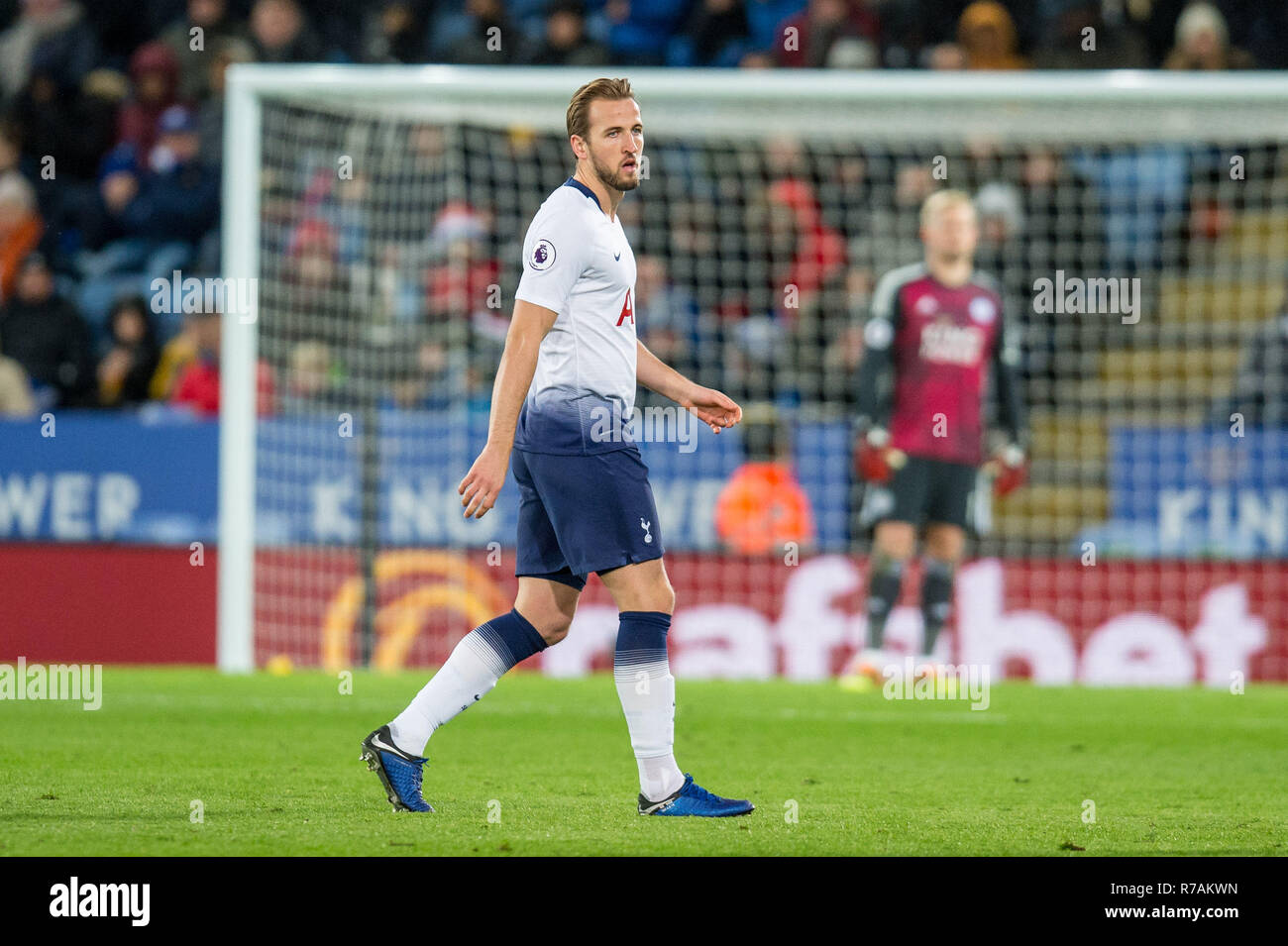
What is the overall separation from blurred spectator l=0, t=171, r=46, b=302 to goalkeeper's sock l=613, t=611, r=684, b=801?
9727 mm

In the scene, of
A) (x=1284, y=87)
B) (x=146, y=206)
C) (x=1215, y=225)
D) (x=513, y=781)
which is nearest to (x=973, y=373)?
(x=1284, y=87)

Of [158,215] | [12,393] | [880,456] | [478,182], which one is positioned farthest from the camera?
[158,215]

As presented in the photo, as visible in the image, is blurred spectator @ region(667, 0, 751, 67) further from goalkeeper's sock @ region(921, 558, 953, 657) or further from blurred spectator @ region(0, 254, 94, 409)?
goalkeeper's sock @ region(921, 558, 953, 657)

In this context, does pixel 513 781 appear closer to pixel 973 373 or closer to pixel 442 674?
pixel 442 674

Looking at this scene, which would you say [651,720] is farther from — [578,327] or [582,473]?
[578,327]

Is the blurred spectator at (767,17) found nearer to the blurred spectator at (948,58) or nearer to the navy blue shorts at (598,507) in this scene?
the blurred spectator at (948,58)

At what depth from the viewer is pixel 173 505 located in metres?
10.7

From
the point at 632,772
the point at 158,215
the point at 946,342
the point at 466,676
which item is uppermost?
the point at 158,215

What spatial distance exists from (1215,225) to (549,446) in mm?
9038

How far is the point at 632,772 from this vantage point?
6.02 metres

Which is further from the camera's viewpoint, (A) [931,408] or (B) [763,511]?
(B) [763,511]

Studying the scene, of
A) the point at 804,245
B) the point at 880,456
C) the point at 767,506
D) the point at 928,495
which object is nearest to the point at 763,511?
the point at 767,506

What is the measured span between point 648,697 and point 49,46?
1177cm

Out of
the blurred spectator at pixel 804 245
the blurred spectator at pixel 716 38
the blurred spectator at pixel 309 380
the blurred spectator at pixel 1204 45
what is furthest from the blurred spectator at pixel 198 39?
the blurred spectator at pixel 1204 45
